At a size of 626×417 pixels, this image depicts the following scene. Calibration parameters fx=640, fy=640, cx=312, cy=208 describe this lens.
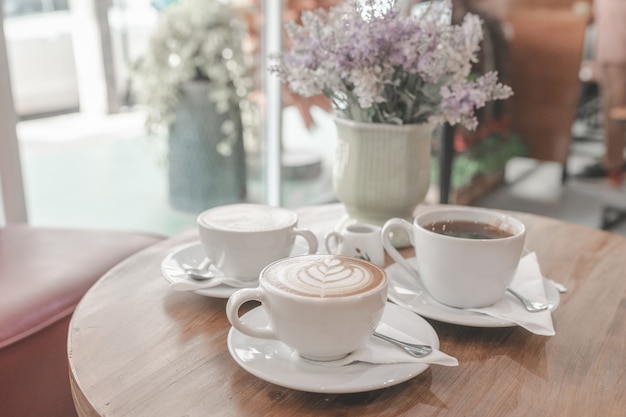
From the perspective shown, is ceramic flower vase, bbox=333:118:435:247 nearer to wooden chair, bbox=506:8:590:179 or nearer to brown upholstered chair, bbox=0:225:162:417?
brown upholstered chair, bbox=0:225:162:417

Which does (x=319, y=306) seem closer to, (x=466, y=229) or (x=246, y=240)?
(x=246, y=240)

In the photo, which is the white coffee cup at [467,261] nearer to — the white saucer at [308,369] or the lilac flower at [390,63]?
the white saucer at [308,369]

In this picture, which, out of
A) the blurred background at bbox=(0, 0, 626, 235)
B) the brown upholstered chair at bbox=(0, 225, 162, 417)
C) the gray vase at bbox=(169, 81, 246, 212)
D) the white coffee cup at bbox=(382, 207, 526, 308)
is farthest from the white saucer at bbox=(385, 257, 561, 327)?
the gray vase at bbox=(169, 81, 246, 212)

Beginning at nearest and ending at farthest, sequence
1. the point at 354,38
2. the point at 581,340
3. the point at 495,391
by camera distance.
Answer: the point at 495,391, the point at 581,340, the point at 354,38

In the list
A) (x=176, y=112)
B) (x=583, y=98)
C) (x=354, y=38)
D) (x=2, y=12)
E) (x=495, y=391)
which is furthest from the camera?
(x=583, y=98)

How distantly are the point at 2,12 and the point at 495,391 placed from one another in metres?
1.84

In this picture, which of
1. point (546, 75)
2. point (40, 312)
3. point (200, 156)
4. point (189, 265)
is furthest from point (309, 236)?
point (546, 75)

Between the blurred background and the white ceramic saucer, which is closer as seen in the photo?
the white ceramic saucer

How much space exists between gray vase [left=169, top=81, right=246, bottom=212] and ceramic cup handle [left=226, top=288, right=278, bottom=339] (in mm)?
2150

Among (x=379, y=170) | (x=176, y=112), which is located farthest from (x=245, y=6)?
(x=379, y=170)

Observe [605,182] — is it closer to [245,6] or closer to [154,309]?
[245,6]

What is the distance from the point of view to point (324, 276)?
2.34 ft

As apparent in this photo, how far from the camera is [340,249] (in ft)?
3.31

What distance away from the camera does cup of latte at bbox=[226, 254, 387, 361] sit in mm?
670
